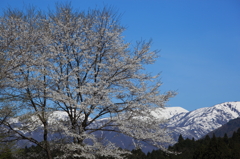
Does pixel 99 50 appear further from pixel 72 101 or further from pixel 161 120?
pixel 161 120

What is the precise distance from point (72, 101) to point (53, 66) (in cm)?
236

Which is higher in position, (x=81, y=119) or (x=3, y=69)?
(x=3, y=69)

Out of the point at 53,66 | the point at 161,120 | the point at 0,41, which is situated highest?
the point at 0,41

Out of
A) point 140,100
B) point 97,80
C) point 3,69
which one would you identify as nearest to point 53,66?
point 97,80

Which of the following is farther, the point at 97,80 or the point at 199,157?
the point at 199,157

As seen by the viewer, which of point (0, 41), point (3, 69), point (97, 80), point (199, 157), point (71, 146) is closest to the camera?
point (3, 69)

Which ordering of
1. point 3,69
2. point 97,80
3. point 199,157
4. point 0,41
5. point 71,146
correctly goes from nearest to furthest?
point 3,69, point 71,146, point 0,41, point 97,80, point 199,157

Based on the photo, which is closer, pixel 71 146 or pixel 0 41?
pixel 71 146

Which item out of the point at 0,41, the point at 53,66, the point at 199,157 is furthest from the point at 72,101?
the point at 199,157

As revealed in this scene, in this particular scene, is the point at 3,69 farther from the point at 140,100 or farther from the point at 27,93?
the point at 140,100

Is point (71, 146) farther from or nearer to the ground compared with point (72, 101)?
nearer to the ground

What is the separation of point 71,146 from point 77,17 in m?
7.03

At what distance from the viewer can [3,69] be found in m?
11.9

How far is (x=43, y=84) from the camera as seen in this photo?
1468 cm
